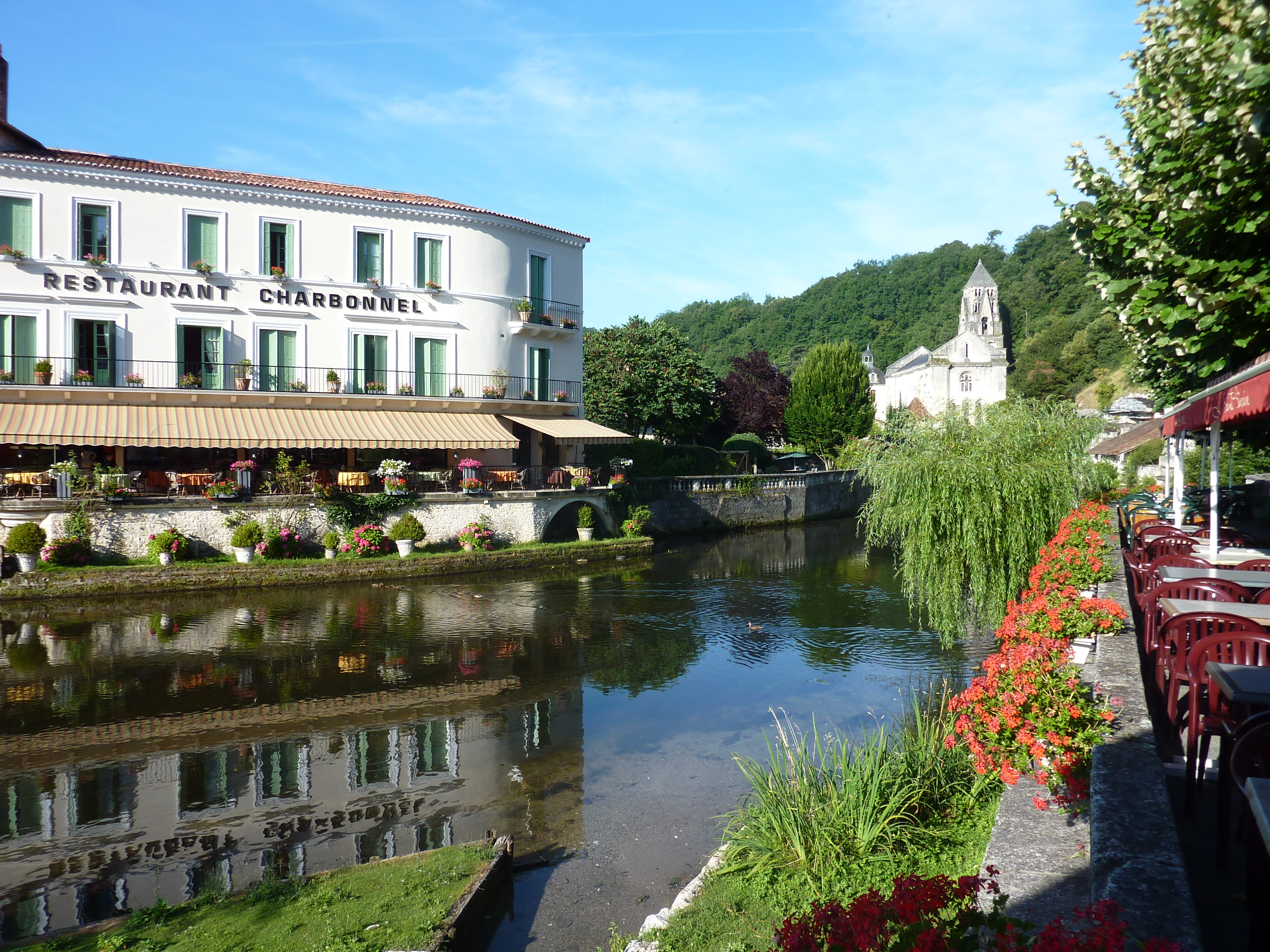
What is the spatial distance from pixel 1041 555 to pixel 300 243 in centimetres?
2228

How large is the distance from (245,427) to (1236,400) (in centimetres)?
2244

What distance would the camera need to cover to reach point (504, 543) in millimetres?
24516

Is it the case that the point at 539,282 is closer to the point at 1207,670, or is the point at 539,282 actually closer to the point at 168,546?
the point at 168,546

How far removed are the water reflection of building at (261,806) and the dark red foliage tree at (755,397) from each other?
127 feet

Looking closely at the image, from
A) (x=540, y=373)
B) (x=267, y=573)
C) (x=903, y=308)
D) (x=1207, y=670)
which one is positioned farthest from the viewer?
(x=903, y=308)

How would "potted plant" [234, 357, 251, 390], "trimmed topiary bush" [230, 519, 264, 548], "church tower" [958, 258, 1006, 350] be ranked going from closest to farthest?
"trimmed topiary bush" [230, 519, 264, 548] → "potted plant" [234, 357, 251, 390] → "church tower" [958, 258, 1006, 350]

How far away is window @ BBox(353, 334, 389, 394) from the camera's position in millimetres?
24969

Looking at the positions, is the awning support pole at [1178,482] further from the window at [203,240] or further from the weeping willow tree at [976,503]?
the window at [203,240]

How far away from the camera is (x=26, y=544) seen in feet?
61.6

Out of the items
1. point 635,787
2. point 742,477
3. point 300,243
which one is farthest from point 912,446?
point 742,477

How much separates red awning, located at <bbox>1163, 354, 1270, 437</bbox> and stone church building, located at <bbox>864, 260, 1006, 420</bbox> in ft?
246

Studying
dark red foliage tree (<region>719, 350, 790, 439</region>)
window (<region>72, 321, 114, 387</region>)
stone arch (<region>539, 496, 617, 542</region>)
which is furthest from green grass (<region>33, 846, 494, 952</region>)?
dark red foliage tree (<region>719, 350, 790, 439</region>)

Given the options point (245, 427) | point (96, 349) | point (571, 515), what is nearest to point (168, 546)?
point (245, 427)

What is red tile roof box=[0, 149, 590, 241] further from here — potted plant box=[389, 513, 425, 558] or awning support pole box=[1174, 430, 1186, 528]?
awning support pole box=[1174, 430, 1186, 528]
